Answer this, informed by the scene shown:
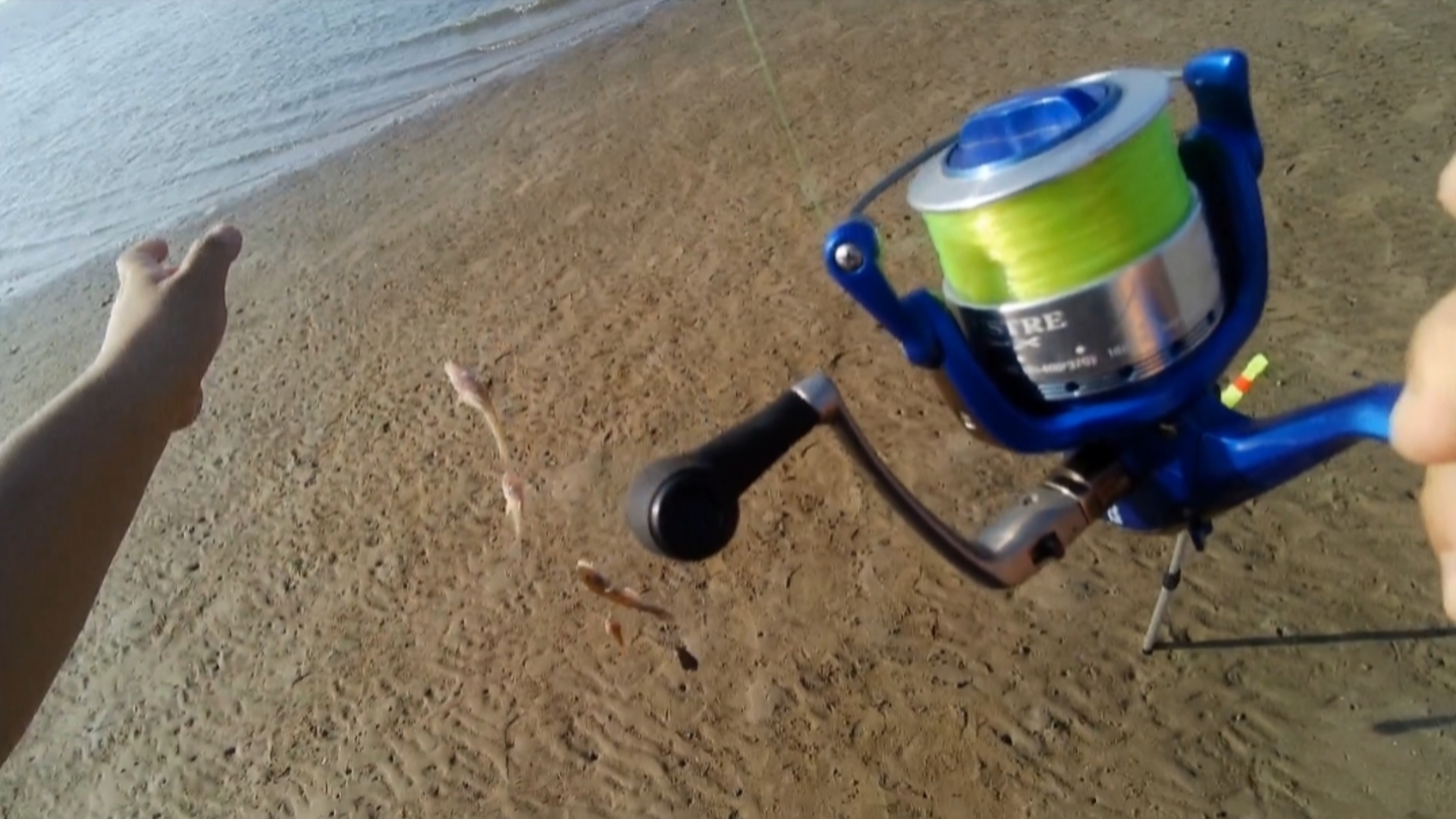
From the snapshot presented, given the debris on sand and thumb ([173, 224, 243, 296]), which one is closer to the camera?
thumb ([173, 224, 243, 296])

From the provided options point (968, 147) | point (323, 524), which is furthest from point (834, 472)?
point (968, 147)

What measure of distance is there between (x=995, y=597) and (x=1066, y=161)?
6.86 feet

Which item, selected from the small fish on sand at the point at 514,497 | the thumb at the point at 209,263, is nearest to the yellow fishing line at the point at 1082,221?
the thumb at the point at 209,263

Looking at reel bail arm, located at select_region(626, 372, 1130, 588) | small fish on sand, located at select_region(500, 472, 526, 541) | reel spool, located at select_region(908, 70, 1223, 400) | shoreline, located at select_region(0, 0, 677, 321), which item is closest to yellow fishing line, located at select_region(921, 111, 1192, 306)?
reel spool, located at select_region(908, 70, 1223, 400)

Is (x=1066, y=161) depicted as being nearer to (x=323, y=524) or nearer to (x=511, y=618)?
(x=511, y=618)

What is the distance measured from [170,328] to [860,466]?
64.6 inches

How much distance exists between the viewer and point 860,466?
1.39 meters

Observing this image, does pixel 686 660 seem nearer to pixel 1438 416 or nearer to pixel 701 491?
pixel 701 491

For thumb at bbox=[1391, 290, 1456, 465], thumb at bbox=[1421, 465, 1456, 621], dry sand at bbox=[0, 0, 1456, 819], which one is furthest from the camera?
dry sand at bbox=[0, 0, 1456, 819]

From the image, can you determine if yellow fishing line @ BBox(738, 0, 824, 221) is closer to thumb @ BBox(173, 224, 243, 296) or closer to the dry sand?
the dry sand

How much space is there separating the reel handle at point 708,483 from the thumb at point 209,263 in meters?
1.65

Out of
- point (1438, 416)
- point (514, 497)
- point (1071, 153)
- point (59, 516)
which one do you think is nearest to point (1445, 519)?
point (1438, 416)

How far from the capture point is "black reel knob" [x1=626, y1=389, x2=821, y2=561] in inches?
46.2

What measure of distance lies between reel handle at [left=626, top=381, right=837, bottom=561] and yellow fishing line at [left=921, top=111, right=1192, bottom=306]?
0.31 m
